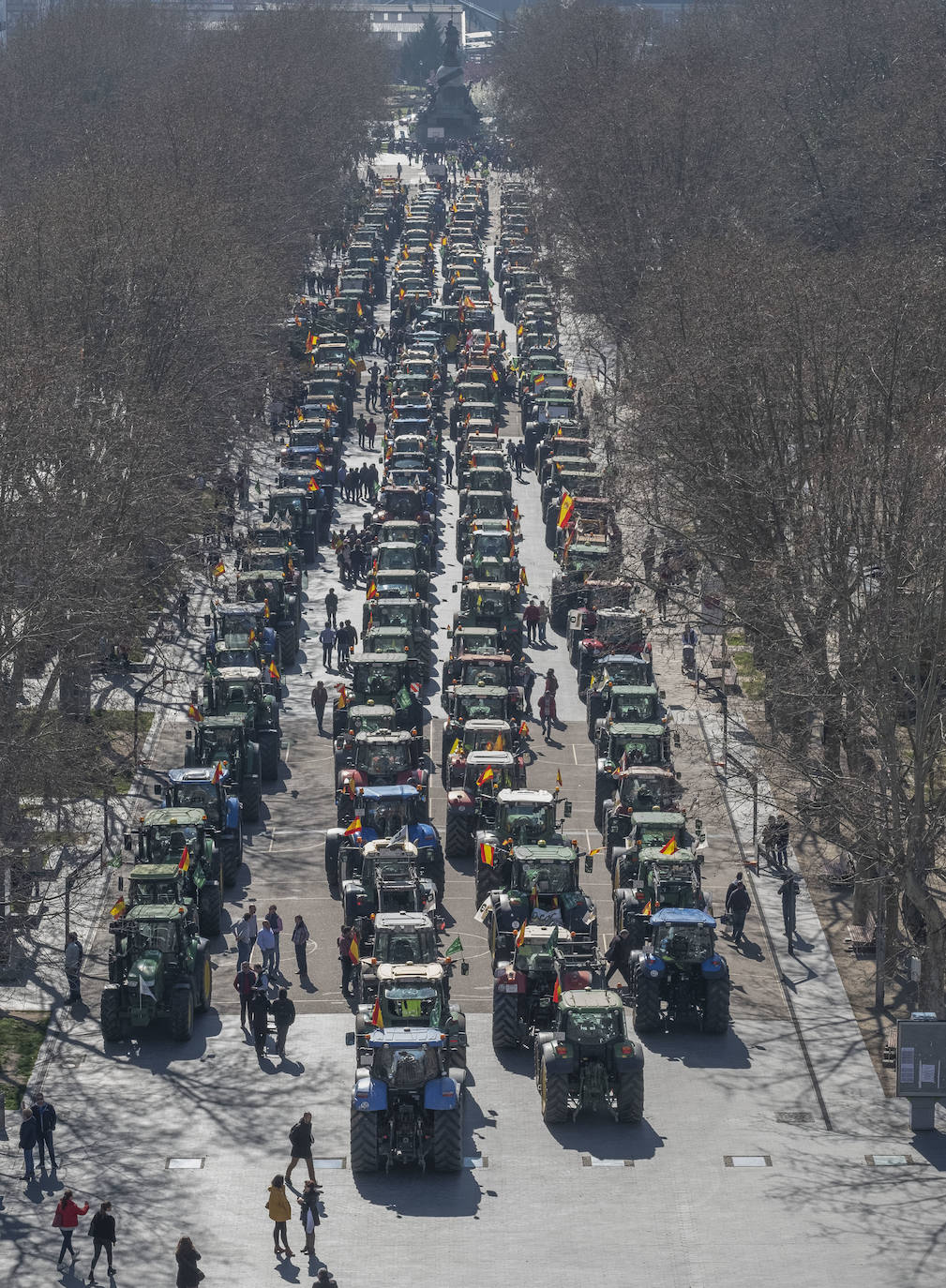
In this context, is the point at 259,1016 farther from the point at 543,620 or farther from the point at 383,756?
the point at 543,620

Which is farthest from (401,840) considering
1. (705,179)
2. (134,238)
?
(705,179)

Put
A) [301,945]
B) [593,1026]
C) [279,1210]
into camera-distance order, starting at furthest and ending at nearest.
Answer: [301,945] < [593,1026] < [279,1210]

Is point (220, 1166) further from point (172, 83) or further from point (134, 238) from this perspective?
point (172, 83)

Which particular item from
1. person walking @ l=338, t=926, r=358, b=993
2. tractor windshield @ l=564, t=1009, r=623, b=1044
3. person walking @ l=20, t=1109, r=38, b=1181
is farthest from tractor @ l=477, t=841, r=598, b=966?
person walking @ l=20, t=1109, r=38, b=1181

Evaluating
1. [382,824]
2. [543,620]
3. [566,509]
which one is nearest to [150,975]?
[382,824]

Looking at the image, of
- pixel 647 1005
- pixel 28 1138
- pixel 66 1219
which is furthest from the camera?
pixel 647 1005

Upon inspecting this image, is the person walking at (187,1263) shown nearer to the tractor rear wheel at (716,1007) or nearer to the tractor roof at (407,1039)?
the tractor roof at (407,1039)
